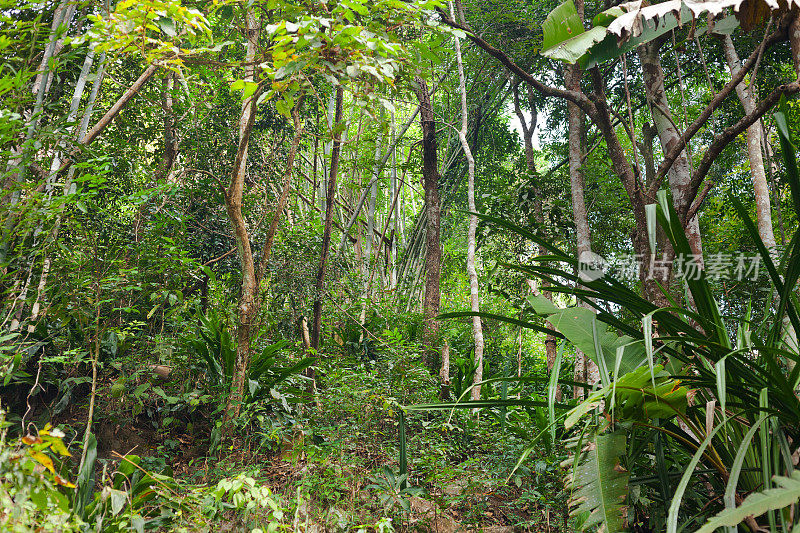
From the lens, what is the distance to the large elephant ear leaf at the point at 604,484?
4.01ft

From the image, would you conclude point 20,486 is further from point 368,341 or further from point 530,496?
point 368,341

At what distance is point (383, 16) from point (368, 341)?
10.9 ft

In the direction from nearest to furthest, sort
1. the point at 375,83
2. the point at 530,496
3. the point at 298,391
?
the point at 530,496 → the point at 375,83 → the point at 298,391

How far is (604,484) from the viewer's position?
124 cm

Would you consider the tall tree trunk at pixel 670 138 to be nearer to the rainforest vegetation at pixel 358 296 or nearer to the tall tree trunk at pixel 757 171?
the rainforest vegetation at pixel 358 296

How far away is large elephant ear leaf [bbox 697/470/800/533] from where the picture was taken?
99 centimetres

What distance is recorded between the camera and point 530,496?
2613mm

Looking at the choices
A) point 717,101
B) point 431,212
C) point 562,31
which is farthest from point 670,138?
point 431,212

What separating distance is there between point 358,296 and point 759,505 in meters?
5.01

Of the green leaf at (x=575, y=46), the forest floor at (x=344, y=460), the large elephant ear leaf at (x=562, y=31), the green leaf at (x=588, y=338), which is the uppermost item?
the large elephant ear leaf at (x=562, y=31)

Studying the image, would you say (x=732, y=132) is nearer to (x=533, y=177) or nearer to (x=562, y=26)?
(x=562, y=26)

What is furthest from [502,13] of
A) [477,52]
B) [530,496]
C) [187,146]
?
[530,496]

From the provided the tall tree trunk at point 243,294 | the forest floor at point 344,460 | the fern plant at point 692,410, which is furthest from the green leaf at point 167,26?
the fern plant at point 692,410

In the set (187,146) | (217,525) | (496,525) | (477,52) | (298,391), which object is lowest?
(496,525)
